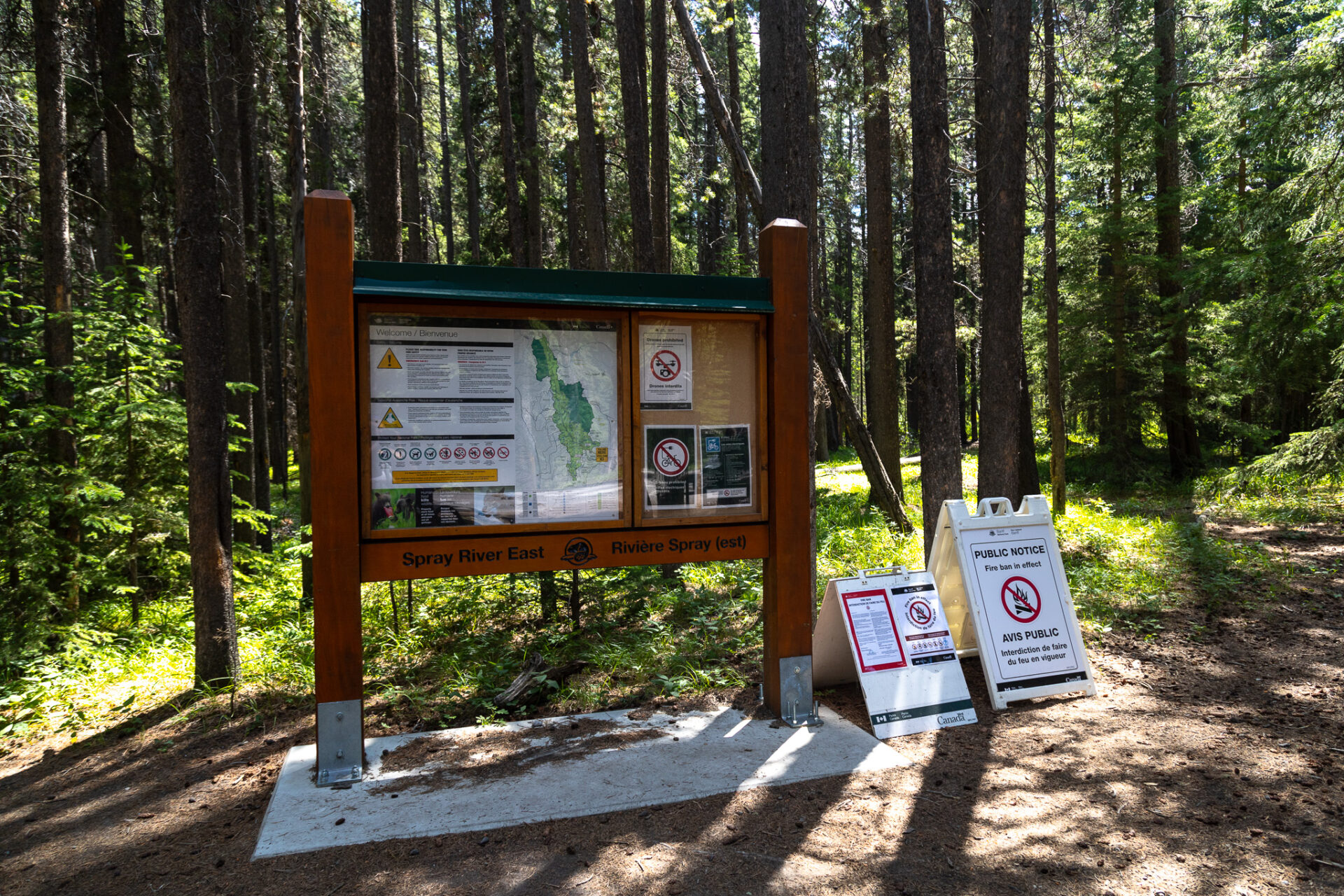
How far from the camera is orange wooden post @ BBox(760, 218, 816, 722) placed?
4.58 meters

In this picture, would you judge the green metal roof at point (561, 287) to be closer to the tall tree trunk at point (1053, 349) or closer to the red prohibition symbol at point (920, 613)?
the red prohibition symbol at point (920, 613)

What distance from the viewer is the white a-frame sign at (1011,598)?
5008 millimetres

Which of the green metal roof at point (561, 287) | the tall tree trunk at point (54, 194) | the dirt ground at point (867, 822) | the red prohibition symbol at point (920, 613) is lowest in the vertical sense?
the dirt ground at point (867, 822)

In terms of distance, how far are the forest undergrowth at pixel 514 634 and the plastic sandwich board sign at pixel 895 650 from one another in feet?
2.41

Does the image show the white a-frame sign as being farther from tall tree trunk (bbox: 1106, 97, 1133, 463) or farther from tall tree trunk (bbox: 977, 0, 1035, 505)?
tall tree trunk (bbox: 1106, 97, 1133, 463)

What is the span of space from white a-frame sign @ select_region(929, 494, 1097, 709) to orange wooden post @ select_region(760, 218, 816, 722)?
1.19 meters

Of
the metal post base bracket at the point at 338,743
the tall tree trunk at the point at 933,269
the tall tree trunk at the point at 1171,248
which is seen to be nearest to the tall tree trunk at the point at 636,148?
the tall tree trunk at the point at 933,269

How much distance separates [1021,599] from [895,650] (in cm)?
102

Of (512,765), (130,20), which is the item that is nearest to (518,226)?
(130,20)

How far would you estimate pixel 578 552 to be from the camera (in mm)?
4344

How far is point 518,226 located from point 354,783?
11.7 meters

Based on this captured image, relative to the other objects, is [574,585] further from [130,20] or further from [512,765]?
[130,20]

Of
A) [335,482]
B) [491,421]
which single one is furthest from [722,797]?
[335,482]

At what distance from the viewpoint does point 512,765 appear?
4098 mm
